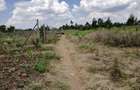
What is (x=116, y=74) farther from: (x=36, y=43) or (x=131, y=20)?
(x=131, y=20)

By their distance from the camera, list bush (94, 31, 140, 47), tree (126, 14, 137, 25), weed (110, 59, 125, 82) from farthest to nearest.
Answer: tree (126, 14, 137, 25) → bush (94, 31, 140, 47) → weed (110, 59, 125, 82)

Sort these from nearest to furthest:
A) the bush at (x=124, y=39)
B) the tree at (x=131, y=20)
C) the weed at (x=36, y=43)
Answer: the weed at (x=36, y=43)
the bush at (x=124, y=39)
the tree at (x=131, y=20)

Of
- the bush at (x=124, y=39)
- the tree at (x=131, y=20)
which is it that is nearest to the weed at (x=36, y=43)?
the bush at (x=124, y=39)

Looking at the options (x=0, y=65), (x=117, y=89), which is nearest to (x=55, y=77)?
(x=117, y=89)

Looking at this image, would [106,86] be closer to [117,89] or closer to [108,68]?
[117,89]

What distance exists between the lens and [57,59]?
44.0 ft

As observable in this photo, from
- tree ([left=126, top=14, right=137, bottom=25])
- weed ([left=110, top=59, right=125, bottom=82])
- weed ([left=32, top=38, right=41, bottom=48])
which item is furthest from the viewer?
tree ([left=126, top=14, right=137, bottom=25])

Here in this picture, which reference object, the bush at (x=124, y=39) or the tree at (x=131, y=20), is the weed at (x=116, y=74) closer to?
the bush at (x=124, y=39)

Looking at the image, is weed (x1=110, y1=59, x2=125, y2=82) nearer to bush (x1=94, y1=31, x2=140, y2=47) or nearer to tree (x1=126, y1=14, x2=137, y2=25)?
bush (x1=94, y1=31, x2=140, y2=47)

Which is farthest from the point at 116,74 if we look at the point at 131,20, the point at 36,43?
the point at 131,20

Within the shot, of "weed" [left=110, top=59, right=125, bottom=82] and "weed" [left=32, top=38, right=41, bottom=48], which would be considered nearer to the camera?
"weed" [left=110, top=59, right=125, bottom=82]

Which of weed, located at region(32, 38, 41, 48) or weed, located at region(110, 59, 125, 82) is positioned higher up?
weed, located at region(32, 38, 41, 48)

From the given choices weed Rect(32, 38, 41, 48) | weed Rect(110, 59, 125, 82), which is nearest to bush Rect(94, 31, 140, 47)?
weed Rect(32, 38, 41, 48)

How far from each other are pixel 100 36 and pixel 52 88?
1680 cm
